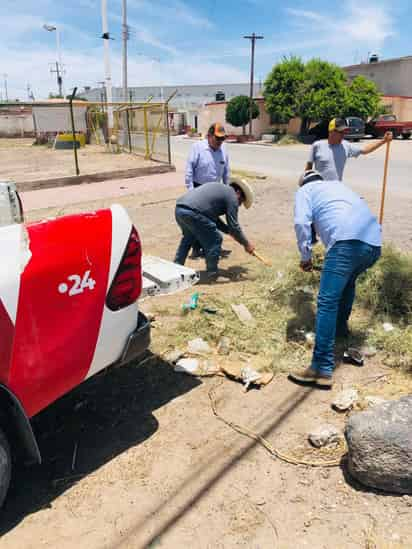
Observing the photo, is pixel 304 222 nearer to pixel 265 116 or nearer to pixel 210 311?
pixel 210 311

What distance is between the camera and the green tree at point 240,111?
44.9 m

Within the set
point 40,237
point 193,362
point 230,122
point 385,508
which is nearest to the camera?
point 40,237

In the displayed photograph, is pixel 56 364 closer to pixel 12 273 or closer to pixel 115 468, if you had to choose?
pixel 12 273

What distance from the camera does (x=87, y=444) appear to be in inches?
120

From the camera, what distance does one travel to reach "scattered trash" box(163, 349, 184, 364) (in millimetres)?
3965

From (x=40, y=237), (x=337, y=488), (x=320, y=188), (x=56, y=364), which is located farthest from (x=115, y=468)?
(x=320, y=188)

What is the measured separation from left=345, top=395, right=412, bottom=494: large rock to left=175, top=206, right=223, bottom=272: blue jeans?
310 centimetres

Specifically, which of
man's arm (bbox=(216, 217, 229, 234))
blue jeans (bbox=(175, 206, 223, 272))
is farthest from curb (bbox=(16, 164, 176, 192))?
man's arm (bbox=(216, 217, 229, 234))

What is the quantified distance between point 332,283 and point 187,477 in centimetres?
161

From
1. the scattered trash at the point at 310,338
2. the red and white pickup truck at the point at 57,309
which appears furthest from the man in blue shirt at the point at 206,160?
the red and white pickup truck at the point at 57,309

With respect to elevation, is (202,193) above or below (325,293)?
above

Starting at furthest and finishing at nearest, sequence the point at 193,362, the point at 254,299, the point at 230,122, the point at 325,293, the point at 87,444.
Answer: the point at 230,122, the point at 254,299, the point at 193,362, the point at 325,293, the point at 87,444

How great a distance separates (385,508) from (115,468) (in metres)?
1.44

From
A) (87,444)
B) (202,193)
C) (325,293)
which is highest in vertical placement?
(202,193)
